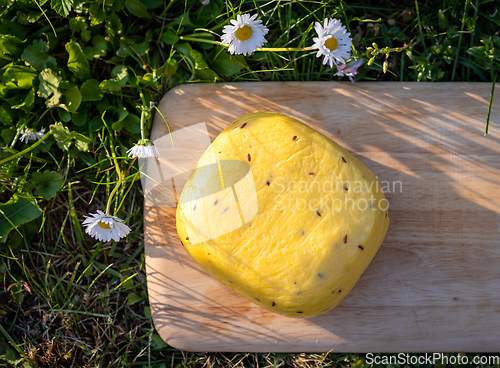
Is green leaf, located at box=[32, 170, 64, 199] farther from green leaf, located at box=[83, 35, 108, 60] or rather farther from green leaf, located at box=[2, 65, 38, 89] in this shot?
green leaf, located at box=[83, 35, 108, 60]

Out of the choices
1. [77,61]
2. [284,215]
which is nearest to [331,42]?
[284,215]

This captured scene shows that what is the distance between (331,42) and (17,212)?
1.21 m

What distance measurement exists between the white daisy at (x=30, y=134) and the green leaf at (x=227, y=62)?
26.8 inches

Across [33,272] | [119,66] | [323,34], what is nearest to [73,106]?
[119,66]

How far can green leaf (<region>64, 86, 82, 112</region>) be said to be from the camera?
137 centimetres

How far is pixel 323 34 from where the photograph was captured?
1.15m

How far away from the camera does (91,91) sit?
1.40 metres

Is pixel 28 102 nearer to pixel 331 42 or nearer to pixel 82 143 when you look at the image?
pixel 82 143

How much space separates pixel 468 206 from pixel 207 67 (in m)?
1.04

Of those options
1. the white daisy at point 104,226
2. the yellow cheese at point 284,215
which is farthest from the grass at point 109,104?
the yellow cheese at point 284,215

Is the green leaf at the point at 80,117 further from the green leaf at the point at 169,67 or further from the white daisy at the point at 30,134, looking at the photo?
the green leaf at the point at 169,67

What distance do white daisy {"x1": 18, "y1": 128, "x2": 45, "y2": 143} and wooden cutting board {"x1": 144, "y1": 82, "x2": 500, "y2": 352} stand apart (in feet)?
1.37

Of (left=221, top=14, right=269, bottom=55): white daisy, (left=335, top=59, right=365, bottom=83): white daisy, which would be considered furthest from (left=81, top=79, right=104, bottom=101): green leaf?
(left=335, top=59, right=365, bottom=83): white daisy

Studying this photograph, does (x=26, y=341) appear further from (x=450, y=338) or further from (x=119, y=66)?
(x=450, y=338)
